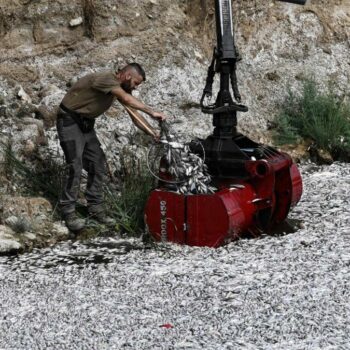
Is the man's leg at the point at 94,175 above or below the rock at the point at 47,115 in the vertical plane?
below

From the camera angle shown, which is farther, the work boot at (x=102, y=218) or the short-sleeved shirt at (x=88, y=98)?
the work boot at (x=102, y=218)

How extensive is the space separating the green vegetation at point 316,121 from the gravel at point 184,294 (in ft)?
8.27

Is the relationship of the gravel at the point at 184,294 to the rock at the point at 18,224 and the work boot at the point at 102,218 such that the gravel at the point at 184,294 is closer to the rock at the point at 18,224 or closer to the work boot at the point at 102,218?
the work boot at the point at 102,218

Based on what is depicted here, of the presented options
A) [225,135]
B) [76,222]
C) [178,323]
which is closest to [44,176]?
[76,222]

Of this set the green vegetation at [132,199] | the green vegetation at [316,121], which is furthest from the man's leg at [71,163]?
the green vegetation at [316,121]

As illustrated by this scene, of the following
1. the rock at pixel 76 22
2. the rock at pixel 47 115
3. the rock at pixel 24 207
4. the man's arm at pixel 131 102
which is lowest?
the rock at pixel 24 207

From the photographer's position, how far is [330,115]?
951 centimetres

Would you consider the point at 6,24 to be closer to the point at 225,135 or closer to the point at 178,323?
the point at 225,135

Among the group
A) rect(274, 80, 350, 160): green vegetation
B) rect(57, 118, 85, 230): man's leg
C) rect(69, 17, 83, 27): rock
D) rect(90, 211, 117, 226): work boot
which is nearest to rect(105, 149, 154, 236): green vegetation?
rect(90, 211, 117, 226): work boot

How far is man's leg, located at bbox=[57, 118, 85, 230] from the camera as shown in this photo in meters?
7.00

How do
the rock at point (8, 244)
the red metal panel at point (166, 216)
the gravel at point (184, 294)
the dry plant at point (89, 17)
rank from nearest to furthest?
the gravel at point (184, 294)
the red metal panel at point (166, 216)
the rock at point (8, 244)
the dry plant at point (89, 17)

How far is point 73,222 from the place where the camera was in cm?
701

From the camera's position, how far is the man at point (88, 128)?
6.75 meters

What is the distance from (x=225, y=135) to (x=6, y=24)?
160 inches
